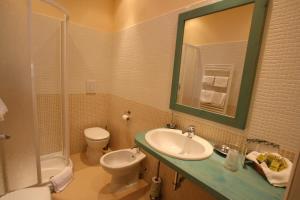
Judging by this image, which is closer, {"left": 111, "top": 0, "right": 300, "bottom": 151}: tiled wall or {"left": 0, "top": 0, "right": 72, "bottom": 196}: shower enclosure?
{"left": 111, "top": 0, "right": 300, "bottom": 151}: tiled wall

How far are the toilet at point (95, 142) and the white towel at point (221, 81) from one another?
163 cm

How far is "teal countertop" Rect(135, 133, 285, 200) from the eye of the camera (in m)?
0.68

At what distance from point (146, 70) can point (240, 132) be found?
117 cm

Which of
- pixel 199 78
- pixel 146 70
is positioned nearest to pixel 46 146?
pixel 146 70

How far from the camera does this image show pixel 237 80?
1.07m

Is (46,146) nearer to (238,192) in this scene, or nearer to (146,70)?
(146,70)

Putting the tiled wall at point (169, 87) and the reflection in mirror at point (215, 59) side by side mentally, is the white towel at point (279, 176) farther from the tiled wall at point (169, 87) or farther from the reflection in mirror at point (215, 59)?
the reflection in mirror at point (215, 59)

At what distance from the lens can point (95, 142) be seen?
6.81ft

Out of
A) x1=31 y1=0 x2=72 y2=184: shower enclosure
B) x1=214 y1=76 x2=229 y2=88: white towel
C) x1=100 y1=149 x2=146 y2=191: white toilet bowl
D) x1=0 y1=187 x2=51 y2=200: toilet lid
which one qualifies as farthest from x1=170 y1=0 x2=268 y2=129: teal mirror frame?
x1=31 y1=0 x2=72 y2=184: shower enclosure

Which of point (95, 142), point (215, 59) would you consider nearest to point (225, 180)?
point (215, 59)

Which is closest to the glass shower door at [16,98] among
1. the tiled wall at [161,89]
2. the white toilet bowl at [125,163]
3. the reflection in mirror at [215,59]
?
the white toilet bowl at [125,163]

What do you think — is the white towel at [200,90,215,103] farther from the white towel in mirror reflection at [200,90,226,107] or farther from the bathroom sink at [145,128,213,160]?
the bathroom sink at [145,128,213,160]

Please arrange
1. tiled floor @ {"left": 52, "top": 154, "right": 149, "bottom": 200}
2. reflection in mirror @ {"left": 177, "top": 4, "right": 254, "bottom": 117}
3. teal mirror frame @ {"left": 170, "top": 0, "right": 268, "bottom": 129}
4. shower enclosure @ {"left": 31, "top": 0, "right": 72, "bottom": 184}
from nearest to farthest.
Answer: teal mirror frame @ {"left": 170, "top": 0, "right": 268, "bottom": 129} < reflection in mirror @ {"left": 177, "top": 4, "right": 254, "bottom": 117} < tiled floor @ {"left": 52, "top": 154, "right": 149, "bottom": 200} < shower enclosure @ {"left": 31, "top": 0, "right": 72, "bottom": 184}

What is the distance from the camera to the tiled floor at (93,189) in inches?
63.5
